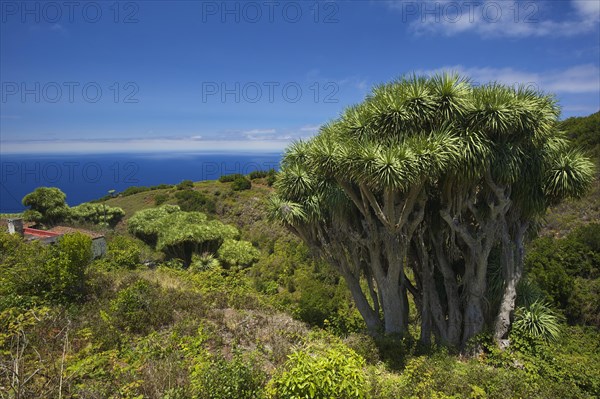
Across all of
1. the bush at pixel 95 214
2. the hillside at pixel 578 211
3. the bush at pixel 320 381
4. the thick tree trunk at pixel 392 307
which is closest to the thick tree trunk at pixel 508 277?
the thick tree trunk at pixel 392 307

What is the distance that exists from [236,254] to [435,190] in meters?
13.3

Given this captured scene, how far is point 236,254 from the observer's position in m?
19.7

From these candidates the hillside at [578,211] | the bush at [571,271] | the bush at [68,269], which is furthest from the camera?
the hillside at [578,211]

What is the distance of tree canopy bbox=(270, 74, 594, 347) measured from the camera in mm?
7360

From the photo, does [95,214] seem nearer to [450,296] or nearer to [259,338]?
[259,338]

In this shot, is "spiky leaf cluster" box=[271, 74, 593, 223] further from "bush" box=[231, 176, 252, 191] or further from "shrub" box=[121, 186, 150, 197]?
"shrub" box=[121, 186, 150, 197]

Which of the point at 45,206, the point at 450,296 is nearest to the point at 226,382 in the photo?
the point at 450,296

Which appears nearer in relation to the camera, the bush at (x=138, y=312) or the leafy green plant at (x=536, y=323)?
the bush at (x=138, y=312)

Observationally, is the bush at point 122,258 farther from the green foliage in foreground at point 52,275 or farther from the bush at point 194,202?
the bush at point 194,202

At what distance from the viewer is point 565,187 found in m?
8.08

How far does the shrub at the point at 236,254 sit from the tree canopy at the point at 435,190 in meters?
9.93

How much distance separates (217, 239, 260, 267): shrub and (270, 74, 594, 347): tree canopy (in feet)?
32.6

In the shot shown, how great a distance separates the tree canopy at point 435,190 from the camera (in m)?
7.36

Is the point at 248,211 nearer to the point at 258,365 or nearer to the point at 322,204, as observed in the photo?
the point at 322,204
